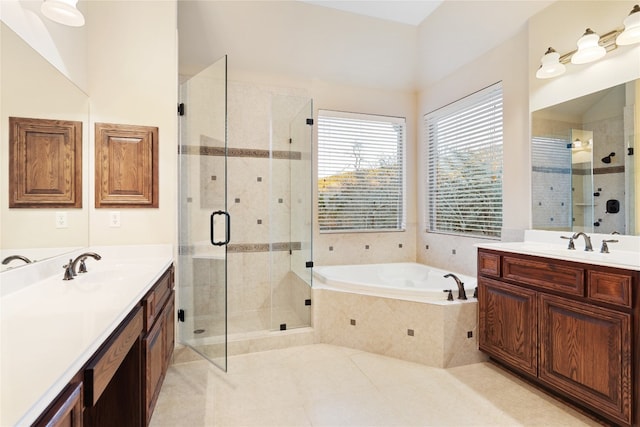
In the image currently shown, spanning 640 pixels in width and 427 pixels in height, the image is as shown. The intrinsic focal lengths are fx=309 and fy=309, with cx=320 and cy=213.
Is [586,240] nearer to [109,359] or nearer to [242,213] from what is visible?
[109,359]

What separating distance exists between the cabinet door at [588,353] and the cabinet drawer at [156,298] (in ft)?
7.45

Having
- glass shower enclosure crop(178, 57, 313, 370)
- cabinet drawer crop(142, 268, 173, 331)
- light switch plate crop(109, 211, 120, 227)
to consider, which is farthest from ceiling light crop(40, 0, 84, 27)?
cabinet drawer crop(142, 268, 173, 331)

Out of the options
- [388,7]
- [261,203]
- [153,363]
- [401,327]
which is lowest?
[401,327]

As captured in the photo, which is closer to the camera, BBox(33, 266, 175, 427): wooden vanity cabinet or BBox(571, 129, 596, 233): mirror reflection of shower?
BBox(33, 266, 175, 427): wooden vanity cabinet

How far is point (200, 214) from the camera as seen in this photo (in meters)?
2.53

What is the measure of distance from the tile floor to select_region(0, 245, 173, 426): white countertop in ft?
2.91

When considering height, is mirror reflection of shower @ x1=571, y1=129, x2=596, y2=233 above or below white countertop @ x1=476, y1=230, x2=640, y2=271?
above

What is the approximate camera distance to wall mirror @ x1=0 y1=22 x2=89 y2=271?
1.39 metres

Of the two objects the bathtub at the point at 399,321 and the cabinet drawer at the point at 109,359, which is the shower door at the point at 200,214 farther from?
the cabinet drawer at the point at 109,359

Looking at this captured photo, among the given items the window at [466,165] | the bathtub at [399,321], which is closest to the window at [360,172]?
the window at [466,165]

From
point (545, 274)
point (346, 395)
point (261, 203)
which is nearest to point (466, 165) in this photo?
point (545, 274)

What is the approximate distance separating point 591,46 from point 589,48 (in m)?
0.01

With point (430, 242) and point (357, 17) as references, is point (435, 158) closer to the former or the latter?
point (430, 242)

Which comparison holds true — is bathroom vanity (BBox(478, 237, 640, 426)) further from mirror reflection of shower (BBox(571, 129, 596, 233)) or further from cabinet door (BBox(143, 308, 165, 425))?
cabinet door (BBox(143, 308, 165, 425))
